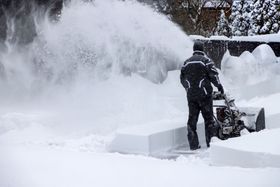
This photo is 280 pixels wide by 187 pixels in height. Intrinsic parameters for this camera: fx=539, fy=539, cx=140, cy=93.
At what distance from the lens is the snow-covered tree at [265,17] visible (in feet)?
84.1

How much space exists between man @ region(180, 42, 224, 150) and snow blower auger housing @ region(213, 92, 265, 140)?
0.41 feet

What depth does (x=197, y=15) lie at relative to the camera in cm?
2934

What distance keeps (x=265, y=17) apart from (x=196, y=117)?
1910 centimetres

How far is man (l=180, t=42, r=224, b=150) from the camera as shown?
7.88 metres

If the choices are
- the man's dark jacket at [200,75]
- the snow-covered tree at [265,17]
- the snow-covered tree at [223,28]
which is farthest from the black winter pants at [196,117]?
Result: the snow-covered tree at [223,28]

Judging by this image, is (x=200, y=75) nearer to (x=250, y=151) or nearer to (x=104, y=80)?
(x=250, y=151)

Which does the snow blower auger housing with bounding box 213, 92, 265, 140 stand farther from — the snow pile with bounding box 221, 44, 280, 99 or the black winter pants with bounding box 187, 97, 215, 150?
the snow pile with bounding box 221, 44, 280, 99

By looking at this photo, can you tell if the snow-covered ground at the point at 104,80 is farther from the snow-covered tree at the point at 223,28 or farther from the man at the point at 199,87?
the snow-covered tree at the point at 223,28

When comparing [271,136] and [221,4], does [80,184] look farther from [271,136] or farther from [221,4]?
[221,4]

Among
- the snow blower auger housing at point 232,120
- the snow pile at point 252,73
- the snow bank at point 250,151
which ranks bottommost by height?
the snow bank at point 250,151

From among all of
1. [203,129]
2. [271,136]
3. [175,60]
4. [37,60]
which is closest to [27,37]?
[37,60]

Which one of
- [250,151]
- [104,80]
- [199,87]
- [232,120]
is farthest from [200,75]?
[104,80]

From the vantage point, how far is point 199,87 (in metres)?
7.91

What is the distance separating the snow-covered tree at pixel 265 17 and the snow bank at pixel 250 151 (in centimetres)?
1962
